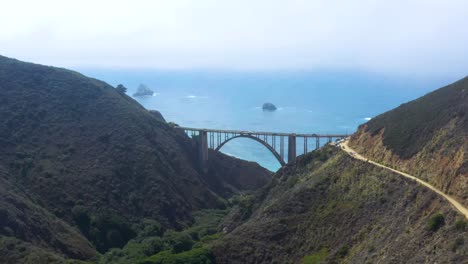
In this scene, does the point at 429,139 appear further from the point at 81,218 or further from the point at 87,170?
the point at 87,170

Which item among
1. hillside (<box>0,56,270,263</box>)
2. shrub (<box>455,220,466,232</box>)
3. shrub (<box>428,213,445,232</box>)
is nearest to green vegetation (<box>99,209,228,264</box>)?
hillside (<box>0,56,270,263</box>)

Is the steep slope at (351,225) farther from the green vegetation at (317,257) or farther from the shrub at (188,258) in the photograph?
the shrub at (188,258)

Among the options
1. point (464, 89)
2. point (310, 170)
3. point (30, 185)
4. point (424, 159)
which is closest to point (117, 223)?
point (30, 185)

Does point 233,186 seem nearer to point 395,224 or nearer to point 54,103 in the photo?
point 54,103

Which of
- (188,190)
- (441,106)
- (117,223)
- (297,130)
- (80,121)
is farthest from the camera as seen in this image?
(297,130)

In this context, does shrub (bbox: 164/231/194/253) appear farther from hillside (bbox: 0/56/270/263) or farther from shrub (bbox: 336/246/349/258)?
shrub (bbox: 336/246/349/258)

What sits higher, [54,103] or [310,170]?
[54,103]
